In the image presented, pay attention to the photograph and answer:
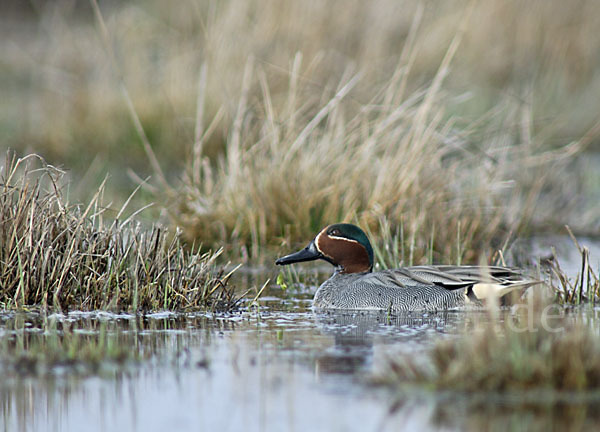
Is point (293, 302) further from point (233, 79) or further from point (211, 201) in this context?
point (233, 79)

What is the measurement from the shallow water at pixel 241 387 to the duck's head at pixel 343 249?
1.31 metres

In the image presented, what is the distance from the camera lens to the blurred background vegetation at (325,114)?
30.9ft

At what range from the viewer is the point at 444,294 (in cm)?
721

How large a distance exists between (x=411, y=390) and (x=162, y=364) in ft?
4.14

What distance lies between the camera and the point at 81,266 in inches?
271

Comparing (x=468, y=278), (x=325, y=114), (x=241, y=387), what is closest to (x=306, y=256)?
(x=468, y=278)

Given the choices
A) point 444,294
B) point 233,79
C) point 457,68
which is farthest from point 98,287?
point 457,68

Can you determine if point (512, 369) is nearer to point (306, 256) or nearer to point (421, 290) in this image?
point (421, 290)

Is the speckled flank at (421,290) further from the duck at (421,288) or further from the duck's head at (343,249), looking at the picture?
the duck's head at (343,249)

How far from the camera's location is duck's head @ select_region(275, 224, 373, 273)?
775 cm

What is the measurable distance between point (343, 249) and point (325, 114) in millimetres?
2024

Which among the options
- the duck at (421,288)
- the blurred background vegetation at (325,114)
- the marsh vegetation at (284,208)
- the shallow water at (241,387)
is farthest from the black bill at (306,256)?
the shallow water at (241,387)

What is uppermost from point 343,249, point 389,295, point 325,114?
point 325,114

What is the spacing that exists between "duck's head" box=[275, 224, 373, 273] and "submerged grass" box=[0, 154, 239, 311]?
946 millimetres
